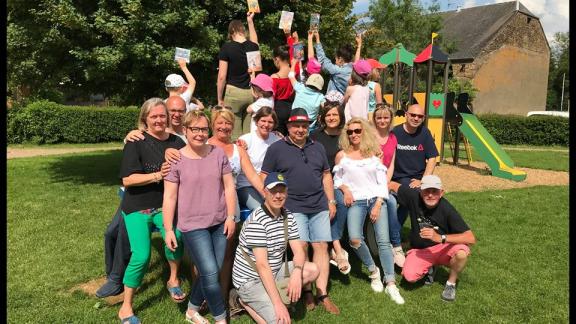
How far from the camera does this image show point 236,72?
20.9 feet

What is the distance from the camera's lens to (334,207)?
4.57 m

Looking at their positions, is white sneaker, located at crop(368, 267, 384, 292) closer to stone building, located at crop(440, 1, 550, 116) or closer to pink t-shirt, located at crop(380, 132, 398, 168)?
pink t-shirt, located at crop(380, 132, 398, 168)

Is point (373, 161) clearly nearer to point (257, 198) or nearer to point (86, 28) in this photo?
point (257, 198)

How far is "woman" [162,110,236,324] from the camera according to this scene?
357 centimetres

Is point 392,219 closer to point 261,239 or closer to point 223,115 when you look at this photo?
point 261,239

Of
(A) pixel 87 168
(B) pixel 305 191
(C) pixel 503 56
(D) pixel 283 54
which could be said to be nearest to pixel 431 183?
(B) pixel 305 191

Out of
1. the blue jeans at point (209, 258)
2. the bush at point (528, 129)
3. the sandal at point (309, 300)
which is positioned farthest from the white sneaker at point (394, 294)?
the bush at point (528, 129)

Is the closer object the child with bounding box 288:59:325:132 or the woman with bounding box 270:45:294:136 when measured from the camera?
the child with bounding box 288:59:325:132

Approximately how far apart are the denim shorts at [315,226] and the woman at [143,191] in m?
1.17

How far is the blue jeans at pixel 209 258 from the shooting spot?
140 inches

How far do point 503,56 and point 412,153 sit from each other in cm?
3480

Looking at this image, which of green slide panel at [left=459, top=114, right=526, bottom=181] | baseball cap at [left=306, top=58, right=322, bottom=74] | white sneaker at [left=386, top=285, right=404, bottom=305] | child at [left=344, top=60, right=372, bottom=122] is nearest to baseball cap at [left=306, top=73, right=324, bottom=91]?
child at [left=344, top=60, right=372, bottom=122]

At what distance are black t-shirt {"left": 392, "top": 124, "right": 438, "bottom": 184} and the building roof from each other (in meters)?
30.9

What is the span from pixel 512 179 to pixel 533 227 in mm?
5222
